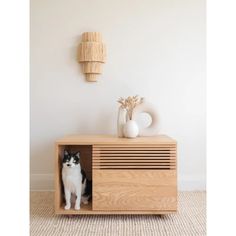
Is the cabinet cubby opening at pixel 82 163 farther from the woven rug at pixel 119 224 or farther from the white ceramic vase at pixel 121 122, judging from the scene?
the white ceramic vase at pixel 121 122

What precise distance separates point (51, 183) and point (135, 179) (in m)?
0.97

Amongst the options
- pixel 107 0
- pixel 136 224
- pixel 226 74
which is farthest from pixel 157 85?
pixel 226 74

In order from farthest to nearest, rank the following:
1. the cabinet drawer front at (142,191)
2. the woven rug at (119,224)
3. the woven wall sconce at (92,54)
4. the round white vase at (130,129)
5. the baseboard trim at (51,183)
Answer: the baseboard trim at (51,183) → the woven wall sconce at (92,54) → the round white vase at (130,129) → the cabinet drawer front at (142,191) → the woven rug at (119,224)

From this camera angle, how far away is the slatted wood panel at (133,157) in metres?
1.94

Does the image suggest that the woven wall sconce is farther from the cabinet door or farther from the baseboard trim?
the baseboard trim

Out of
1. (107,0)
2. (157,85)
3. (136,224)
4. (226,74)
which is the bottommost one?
(136,224)

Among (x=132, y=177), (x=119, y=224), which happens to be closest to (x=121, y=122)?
(x=132, y=177)

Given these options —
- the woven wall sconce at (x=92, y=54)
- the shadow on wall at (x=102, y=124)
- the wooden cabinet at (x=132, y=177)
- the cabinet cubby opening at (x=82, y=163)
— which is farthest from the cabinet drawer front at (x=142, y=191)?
the woven wall sconce at (x=92, y=54)

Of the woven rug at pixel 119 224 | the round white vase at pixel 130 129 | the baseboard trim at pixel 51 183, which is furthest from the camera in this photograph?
the baseboard trim at pixel 51 183

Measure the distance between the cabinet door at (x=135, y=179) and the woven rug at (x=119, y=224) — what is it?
88 millimetres

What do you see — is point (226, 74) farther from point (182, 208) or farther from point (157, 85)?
point (157, 85)

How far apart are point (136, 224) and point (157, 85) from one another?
1209mm
